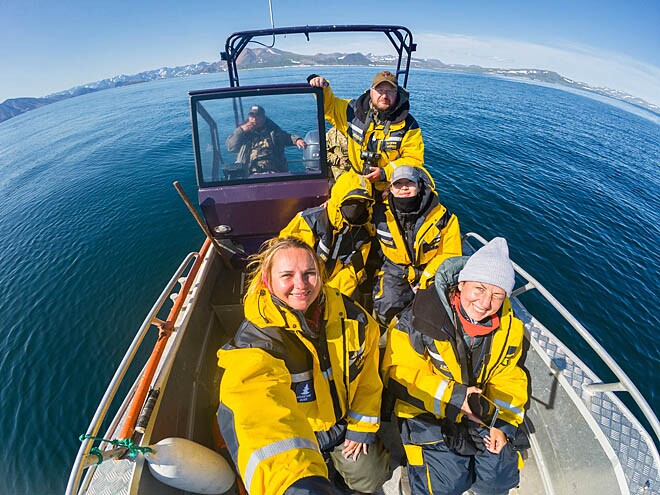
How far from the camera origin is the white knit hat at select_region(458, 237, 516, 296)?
6.63 feet

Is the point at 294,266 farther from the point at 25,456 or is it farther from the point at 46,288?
the point at 46,288

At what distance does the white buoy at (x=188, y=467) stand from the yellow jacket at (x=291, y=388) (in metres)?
0.70

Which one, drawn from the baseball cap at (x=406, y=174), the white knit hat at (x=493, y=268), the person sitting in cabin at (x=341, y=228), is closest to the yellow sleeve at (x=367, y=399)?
the white knit hat at (x=493, y=268)

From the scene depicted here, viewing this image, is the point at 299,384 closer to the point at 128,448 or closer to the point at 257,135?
the point at 128,448

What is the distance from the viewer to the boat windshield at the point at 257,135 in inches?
156

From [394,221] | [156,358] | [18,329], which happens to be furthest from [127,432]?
[18,329]

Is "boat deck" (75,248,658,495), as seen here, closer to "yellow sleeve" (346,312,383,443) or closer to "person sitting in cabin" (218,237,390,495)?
"person sitting in cabin" (218,237,390,495)

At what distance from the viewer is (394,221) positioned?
334 cm

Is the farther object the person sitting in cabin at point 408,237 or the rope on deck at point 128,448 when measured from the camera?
the person sitting in cabin at point 408,237

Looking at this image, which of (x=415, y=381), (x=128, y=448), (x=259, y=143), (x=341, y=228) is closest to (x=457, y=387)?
(x=415, y=381)

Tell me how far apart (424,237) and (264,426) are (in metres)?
2.46

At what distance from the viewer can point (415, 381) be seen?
93.0 inches

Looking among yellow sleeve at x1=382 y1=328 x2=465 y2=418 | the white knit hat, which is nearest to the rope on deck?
yellow sleeve at x1=382 y1=328 x2=465 y2=418

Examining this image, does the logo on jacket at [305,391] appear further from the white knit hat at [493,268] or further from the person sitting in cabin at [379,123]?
the person sitting in cabin at [379,123]
